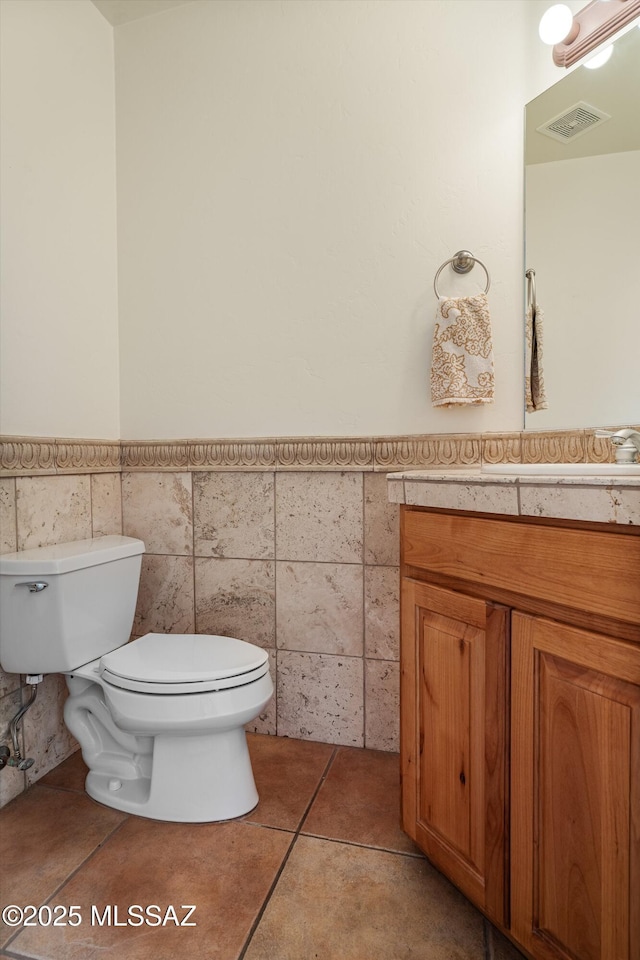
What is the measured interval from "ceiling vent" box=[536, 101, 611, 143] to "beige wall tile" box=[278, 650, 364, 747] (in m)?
1.68

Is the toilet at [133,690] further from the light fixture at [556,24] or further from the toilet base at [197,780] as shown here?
the light fixture at [556,24]

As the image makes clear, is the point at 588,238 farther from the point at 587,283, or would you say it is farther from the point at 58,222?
the point at 58,222

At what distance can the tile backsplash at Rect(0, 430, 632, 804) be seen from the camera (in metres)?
1.66

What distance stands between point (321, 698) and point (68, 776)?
817 millimetres

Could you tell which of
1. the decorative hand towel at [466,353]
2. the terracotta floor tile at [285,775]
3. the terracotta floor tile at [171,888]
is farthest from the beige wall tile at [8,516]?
the decorative hand towel at [466,353]

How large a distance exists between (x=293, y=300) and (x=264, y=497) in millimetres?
673

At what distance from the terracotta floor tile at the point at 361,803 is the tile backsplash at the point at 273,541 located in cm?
8

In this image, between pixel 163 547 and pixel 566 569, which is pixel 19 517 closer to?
pixel 163 547

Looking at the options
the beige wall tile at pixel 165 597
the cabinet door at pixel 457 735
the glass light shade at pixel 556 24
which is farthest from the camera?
the beige wall tile at pixel 165 597

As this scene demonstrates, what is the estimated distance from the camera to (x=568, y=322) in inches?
59.7

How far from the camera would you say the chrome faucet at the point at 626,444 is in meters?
1.17

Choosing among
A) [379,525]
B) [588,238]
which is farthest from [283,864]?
[588,238]

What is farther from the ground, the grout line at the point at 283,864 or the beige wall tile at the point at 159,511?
the beige wall tile at the point at 159,511

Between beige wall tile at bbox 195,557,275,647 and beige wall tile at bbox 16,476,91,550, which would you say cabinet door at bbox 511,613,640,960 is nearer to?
beige wall tile at bbox 195,557,275,647
